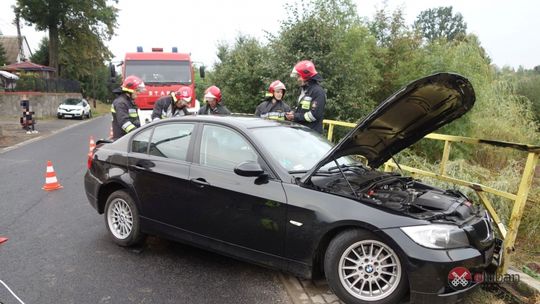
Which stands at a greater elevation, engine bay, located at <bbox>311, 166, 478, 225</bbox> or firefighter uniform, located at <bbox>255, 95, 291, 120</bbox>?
firefighter uniform, located at <bbox>255, 95, 291, 120</bbox>

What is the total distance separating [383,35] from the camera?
41.0 feet

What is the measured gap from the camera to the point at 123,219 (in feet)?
15.6

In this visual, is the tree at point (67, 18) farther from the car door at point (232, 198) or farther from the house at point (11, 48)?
the car door at point (232, 198)

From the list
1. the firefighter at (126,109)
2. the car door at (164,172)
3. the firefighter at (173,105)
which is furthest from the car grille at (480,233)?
the firefighter at (173,105)

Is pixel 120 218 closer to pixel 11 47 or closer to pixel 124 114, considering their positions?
pixel 124 114

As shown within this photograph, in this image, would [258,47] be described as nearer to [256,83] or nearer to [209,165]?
[256,83]

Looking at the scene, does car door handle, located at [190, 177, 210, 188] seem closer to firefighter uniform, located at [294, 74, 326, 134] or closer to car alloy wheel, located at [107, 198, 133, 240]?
car alloy wheel, located at [107, 198, 133, 240]

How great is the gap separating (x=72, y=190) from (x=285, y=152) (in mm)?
5088

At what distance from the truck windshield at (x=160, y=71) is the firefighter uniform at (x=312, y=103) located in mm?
8892

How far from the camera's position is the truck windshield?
46.3 feet

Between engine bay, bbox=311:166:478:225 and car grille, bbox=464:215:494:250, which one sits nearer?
car grille, bbox=464:215:494:250

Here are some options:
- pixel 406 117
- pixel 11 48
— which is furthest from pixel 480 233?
pixel 11 48

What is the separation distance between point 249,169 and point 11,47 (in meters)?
→ 60.9

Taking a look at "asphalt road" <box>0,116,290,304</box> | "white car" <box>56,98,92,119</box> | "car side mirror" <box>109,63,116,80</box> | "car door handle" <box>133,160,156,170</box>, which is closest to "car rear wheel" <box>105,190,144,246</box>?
"asphalt road" <box>0,116,290,304</box>
